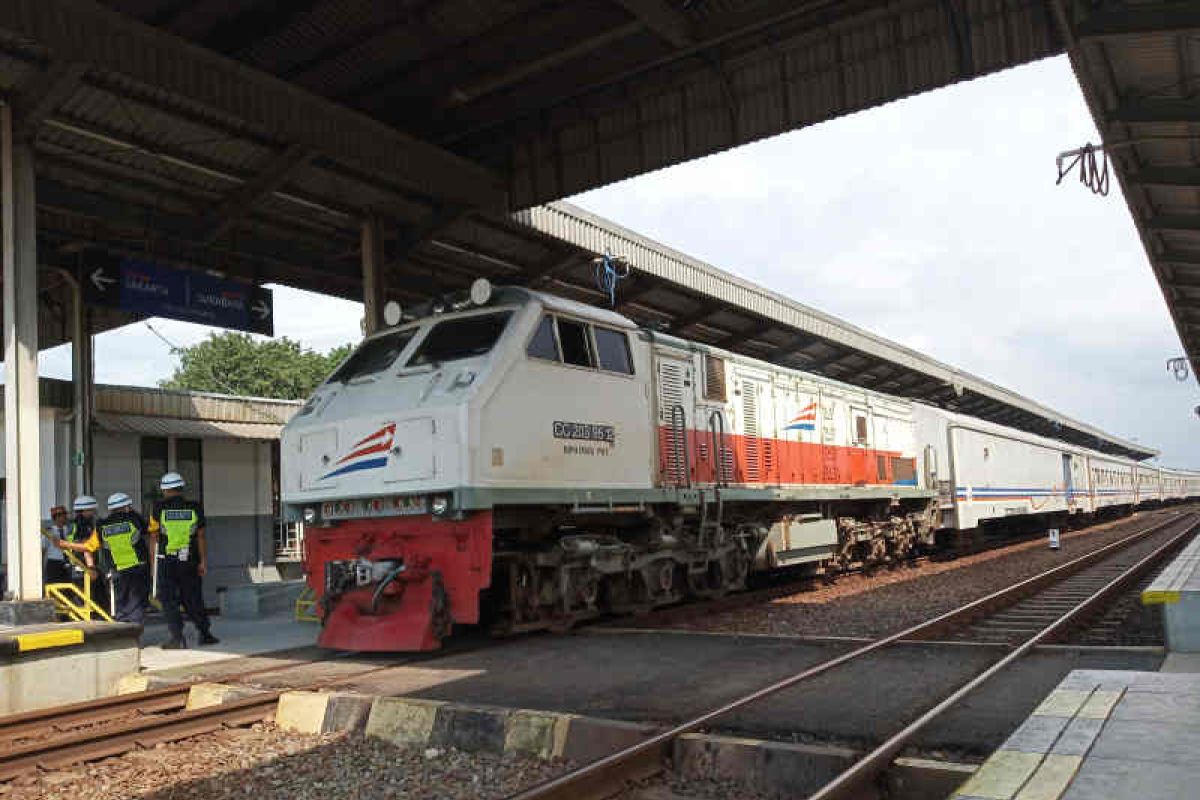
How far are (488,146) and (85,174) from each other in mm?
5268

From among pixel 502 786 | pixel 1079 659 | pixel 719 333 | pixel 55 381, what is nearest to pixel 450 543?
pixel 502 786

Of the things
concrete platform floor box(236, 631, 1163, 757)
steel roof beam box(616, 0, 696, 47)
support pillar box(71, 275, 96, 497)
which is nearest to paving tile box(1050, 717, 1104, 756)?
concrete platform floor box(236, 631, 1163, 757)

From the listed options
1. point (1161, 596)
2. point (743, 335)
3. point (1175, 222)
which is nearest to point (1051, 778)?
point (1161, 596)

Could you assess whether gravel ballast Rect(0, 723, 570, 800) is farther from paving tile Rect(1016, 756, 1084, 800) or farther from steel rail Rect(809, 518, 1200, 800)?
paving tile Rect(1016, 756, 1084, 800)

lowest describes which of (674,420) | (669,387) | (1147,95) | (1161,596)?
(1161,596)

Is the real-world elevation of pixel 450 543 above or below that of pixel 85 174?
below

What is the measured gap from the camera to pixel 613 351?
10062 millimetres

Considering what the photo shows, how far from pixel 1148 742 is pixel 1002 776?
2.77 feet

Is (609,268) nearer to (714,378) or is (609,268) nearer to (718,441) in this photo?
(714,378)

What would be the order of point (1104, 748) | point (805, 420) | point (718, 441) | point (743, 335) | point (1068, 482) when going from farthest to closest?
point (1068, 482) → point (743, 335) → point (805, 420) → point (718, 441) → point (1104, 748)

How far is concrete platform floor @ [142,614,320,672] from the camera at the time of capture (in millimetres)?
9156

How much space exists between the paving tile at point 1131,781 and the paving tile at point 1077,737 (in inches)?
6.8

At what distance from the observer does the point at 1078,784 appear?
3.63m

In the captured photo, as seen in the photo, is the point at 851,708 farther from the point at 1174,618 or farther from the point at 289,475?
the point at 289,475
